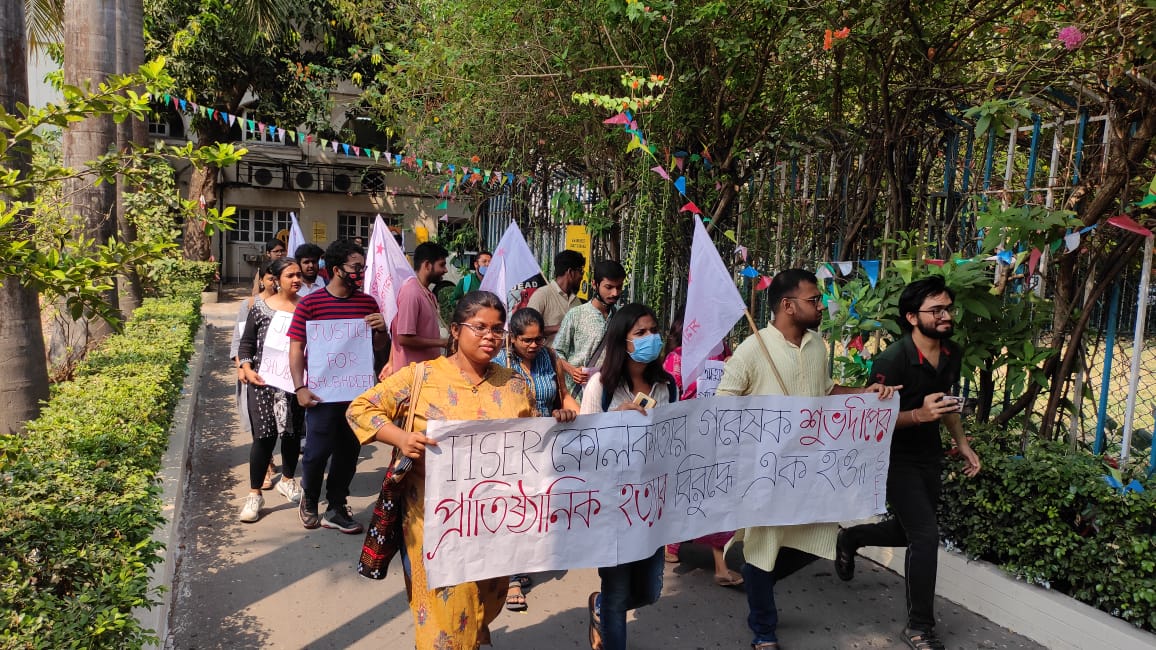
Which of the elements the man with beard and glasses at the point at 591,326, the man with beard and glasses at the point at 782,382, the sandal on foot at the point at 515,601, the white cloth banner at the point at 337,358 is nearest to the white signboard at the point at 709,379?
the man with beard and glasses at the point at 591,326

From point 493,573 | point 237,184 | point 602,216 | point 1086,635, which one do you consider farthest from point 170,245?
point 237,184

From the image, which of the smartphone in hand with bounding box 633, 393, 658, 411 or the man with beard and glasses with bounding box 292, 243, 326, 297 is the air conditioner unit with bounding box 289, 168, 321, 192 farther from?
the smartphone in hand with bounding box 633, 393, 658, 411

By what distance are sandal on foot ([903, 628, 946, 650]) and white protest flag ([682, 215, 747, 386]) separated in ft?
5.81

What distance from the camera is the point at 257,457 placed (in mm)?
6004

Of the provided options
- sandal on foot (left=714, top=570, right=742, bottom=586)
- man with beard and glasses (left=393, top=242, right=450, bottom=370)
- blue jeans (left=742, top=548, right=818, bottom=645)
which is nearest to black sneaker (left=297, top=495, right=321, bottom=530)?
man with beard and glasses (left=393, top=242, right=450, bottom=370)

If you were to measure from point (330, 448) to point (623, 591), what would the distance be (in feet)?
8.56

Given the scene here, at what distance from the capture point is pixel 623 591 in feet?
12.2

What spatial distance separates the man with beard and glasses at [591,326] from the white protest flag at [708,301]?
134cm

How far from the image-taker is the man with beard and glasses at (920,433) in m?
4.12

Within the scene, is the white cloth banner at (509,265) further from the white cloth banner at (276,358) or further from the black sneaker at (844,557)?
the black sneaker at (844,557)

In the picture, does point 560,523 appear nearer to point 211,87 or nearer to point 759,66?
point 759,66

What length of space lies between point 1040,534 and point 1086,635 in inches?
20.4

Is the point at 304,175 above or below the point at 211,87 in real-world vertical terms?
below

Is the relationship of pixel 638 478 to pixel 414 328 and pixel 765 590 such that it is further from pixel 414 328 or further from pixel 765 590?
pixel 414 328
